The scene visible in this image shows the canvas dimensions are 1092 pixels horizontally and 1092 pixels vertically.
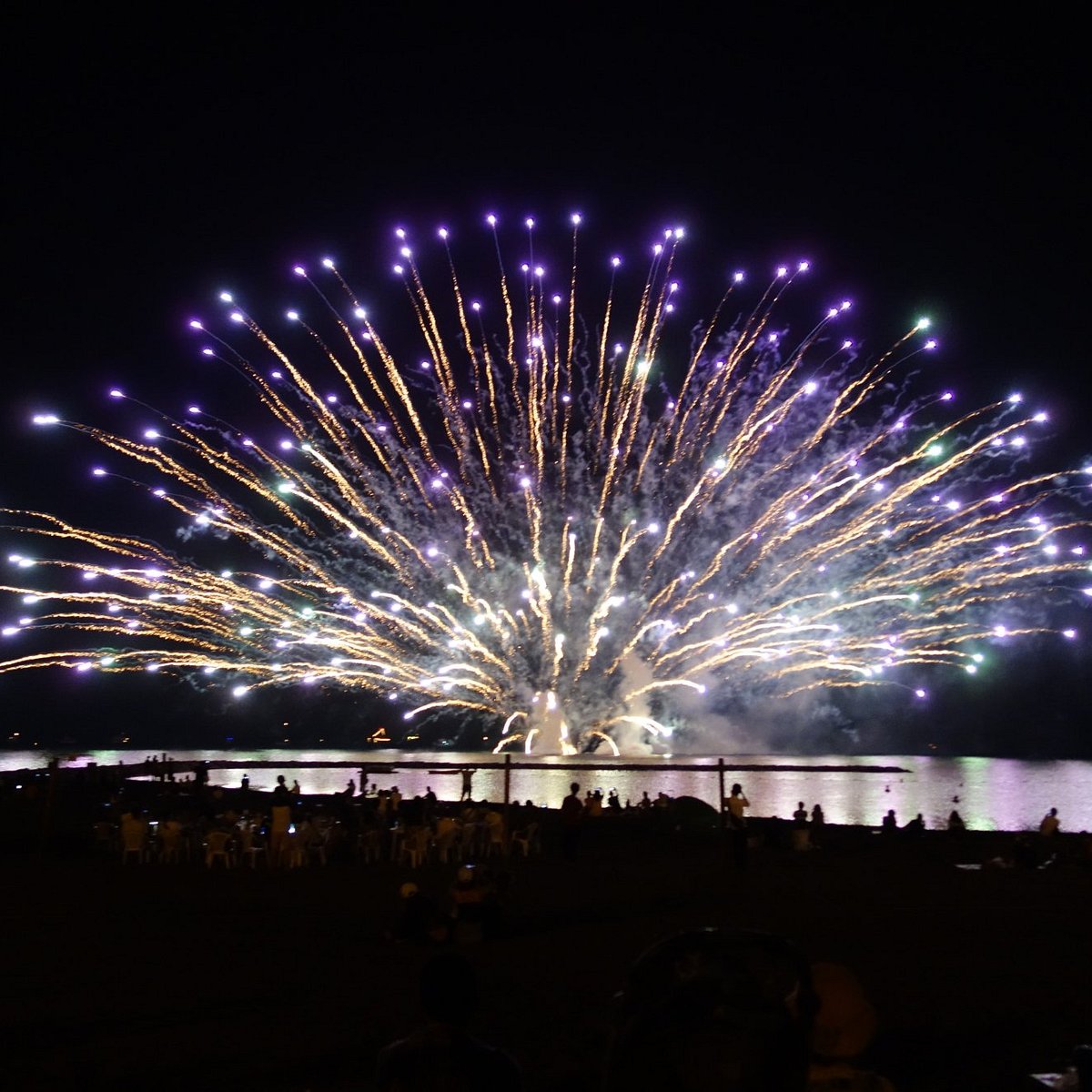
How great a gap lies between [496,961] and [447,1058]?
6.64m

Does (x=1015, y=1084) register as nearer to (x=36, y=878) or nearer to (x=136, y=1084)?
(x=136, y=1084)

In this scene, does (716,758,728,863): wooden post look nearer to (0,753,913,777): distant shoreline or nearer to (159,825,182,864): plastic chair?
(0,753,913,777): distant shoreline

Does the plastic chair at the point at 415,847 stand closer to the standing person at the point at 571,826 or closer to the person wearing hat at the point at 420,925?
the standing person at the point at 571,826

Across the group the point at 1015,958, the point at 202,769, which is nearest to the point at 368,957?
the point at 1015,958

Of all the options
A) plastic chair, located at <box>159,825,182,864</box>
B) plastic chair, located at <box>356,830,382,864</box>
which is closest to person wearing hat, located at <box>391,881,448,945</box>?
plastic chair, located at <box>356,830,382,864</box>

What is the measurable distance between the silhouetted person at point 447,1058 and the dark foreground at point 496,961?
2923 mm

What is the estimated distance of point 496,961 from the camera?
30.5 feet

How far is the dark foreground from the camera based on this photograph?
6.21m

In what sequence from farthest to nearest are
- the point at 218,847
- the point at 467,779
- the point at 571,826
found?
1. the point at 467,779
2. the point at 571,826
3. the point at 218,847

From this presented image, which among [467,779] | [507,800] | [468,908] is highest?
[467,779]

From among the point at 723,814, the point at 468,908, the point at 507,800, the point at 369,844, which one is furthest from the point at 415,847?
the point at 468,908

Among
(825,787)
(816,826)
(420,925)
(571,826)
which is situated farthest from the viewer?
(825,787)

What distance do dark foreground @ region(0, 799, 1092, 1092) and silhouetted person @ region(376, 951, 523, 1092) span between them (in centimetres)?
292

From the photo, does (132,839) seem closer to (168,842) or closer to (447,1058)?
(168,842)
